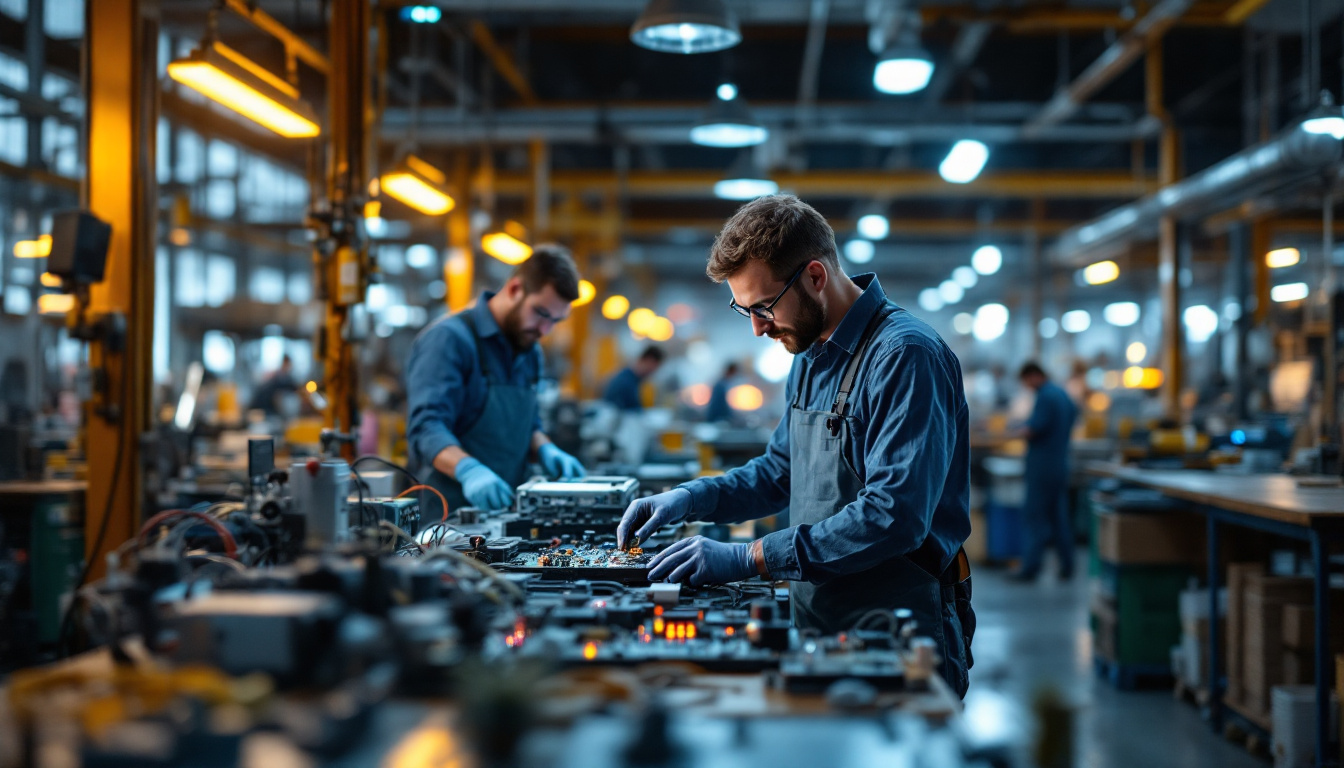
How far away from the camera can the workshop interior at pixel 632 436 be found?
1243 mm

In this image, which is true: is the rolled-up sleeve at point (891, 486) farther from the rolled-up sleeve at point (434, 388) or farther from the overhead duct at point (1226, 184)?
the overhead duct at point (1226, 184)

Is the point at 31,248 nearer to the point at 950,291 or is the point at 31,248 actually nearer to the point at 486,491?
the point at 486,491

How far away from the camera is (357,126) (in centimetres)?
505

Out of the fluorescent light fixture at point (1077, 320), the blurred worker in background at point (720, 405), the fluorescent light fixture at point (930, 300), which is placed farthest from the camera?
the fluorescent light fixture at point (1077, 320)

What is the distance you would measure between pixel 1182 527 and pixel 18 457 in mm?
5849

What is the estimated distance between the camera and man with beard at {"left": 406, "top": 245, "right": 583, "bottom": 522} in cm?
315

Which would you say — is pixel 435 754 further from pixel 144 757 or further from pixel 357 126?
pixel 357 126

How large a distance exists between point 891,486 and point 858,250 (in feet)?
49.3

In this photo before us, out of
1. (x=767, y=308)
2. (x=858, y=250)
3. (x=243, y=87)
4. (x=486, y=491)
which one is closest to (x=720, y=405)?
(x=243, y=87)

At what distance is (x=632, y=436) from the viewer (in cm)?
634

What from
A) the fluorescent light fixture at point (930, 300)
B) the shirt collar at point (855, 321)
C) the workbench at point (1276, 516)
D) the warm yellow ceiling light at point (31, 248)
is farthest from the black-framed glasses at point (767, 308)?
the fluorescent light fixture at point (930, 300)

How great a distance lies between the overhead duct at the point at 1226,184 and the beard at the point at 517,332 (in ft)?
14.6

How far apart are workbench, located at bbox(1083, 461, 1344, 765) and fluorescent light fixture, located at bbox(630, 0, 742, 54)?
2.91m

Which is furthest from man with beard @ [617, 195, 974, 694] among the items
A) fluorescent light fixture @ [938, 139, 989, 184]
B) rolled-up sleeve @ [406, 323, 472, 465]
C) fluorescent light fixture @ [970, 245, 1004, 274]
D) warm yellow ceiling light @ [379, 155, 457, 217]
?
fluorescent light fixture @ [970, 245, 1004, 274]
